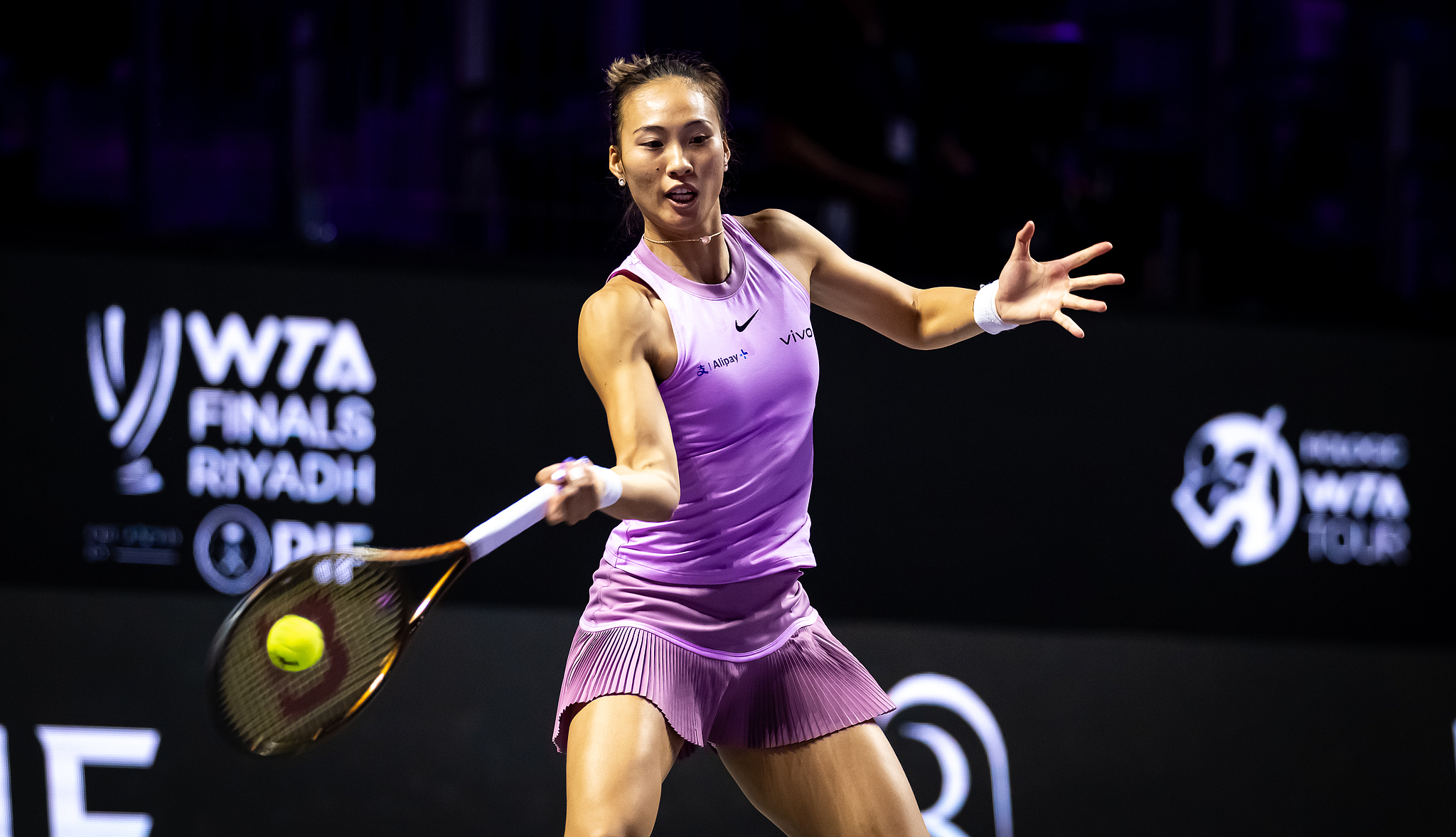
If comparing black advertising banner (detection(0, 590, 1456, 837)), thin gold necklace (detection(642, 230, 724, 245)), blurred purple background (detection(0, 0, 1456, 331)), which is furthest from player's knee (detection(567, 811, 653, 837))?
blurred purple background (detection(0, 0, 1456, 331))

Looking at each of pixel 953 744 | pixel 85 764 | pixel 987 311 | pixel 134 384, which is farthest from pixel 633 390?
pixel 85 764

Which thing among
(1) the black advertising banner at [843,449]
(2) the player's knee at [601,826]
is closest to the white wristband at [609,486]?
(2) the player's knee at [601,826]

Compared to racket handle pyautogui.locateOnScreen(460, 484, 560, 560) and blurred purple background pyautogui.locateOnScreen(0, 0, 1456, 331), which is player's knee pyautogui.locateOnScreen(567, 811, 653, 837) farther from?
blurred purple background pyautogui.locateOnScreen(0, 0, 1456, 331)

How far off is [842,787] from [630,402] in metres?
0.72

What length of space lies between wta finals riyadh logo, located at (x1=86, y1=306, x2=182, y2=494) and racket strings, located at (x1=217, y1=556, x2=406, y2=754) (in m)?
2.16

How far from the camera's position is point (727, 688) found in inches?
100

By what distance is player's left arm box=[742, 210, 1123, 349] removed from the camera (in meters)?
2.70

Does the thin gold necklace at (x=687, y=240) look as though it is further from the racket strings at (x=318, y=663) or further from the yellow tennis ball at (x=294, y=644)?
the yellow tennis ball at (x=294, y=644)

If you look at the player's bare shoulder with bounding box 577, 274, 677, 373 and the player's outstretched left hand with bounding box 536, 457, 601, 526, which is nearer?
the player's outstretched left hand with bounding box 536, 457, 601, 526

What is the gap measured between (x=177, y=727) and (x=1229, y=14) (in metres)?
4.19

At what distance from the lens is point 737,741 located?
2.58 meters

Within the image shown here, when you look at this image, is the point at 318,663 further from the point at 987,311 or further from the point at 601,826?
the point at 987,311

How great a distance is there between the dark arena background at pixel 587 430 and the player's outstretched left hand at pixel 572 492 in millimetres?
2297

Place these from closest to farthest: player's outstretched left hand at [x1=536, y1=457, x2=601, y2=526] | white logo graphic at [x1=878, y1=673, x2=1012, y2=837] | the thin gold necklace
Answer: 1. player's outstretched left hand at [x1=536, y1=457, x2=601, y2=526]
2. the thin gold necklace
3. white logo graphic at [x1=878, y1=673, x2=1012, y2=837]
